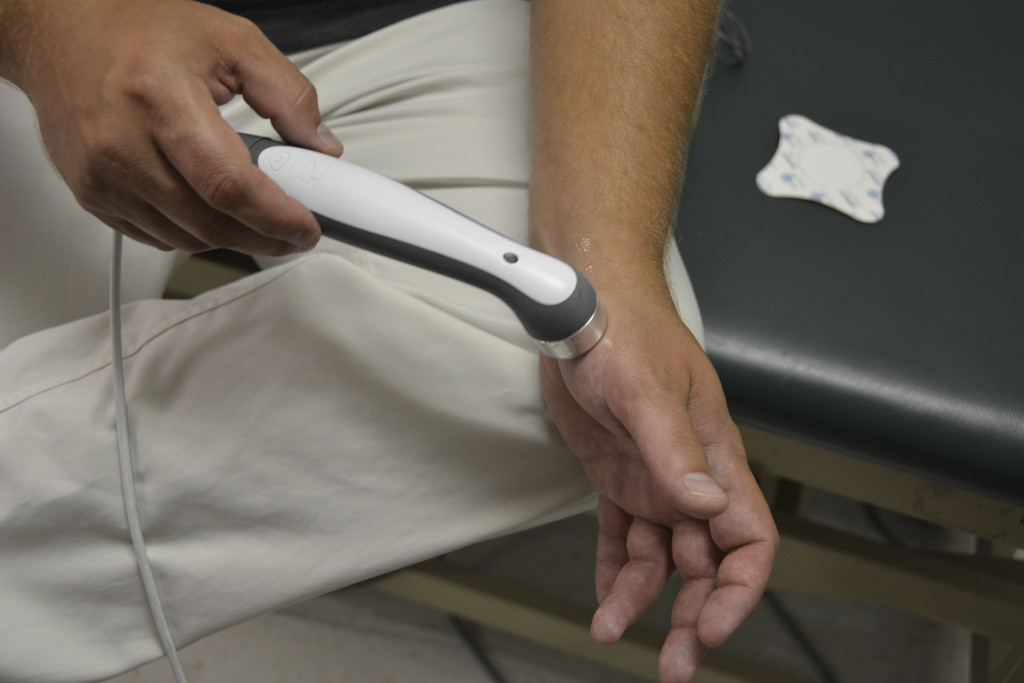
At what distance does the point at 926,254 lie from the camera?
2.23 feet

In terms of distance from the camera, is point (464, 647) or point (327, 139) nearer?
point (327, 139)

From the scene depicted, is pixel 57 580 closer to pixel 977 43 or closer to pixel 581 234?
pixel 581 234

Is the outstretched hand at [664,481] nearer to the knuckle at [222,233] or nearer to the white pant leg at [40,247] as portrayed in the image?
the knuckle at [222,233]

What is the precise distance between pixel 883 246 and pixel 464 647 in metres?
0.66

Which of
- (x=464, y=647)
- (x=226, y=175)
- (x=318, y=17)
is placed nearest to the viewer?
(x=226, y=175)

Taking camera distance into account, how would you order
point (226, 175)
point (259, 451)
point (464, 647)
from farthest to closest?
1. point (464, 647)
2. point (259, 451)
3. point (226, 175)

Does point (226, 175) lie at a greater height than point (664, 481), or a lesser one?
greater

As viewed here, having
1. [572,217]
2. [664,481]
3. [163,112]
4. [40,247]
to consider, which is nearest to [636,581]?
[664,481]

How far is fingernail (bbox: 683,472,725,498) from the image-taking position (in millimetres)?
408

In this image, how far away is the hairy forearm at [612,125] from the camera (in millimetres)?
546

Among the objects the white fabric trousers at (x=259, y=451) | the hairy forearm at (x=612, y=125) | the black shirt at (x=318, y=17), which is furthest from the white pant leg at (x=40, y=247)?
the hairy forearm at (x=612, y=125)

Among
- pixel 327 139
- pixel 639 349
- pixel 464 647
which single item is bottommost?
pixel 464 647

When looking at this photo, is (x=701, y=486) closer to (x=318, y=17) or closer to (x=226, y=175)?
(x=226, y=175)

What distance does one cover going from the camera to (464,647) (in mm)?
949
